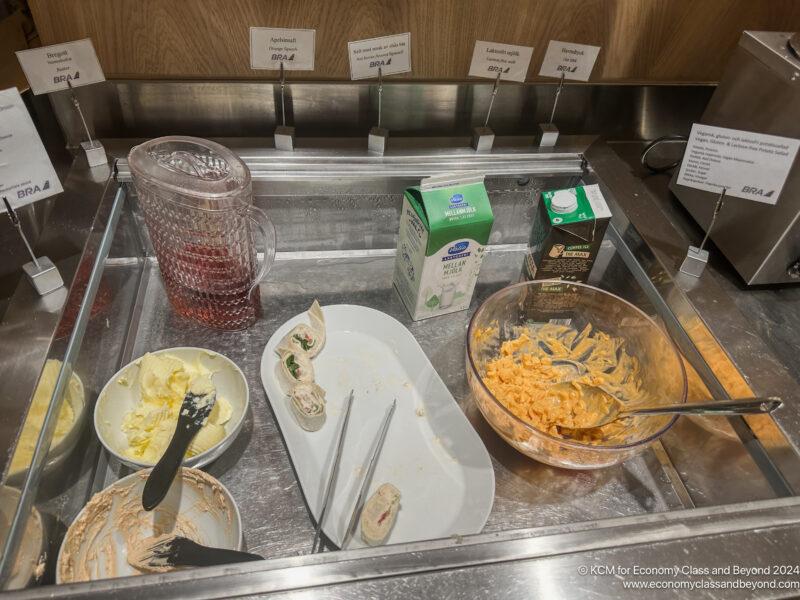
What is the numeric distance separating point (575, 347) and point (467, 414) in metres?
0.26

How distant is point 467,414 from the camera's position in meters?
1.01

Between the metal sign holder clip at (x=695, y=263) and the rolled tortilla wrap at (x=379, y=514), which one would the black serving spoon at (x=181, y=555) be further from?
the metal sign holder clip at (x=695, y=263)

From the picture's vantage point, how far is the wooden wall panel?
111cm

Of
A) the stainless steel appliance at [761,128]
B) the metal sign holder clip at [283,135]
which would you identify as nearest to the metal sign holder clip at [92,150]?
the metal sign holder clip at [283,135]

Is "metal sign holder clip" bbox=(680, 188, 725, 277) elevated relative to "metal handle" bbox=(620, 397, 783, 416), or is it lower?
lower

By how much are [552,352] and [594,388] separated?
14 cm

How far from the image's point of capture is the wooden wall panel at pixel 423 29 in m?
1.11

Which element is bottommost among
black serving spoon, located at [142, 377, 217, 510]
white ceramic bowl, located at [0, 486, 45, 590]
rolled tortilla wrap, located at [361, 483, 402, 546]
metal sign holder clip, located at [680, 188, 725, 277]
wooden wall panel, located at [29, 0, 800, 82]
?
rolled tortilla wrap, located at [361, 483, 402, 546]

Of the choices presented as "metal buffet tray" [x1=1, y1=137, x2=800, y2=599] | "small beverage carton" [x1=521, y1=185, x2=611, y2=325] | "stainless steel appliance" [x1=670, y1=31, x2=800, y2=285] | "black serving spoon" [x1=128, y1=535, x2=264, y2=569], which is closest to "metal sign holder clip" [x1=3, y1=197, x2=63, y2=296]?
"metal buffet tray" [x1=1, y1=137, x2=800, y2=599]

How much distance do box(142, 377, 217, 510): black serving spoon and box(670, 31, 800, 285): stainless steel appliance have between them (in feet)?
3.39

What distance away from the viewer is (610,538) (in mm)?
687

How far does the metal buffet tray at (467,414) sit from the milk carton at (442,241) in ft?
0.19

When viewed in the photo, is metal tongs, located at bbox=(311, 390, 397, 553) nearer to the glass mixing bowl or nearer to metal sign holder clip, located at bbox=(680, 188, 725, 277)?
the glass mixing bowl

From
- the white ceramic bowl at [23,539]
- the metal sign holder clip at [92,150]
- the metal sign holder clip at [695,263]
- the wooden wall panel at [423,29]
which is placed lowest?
the white ceramic bowl at [23,539]
